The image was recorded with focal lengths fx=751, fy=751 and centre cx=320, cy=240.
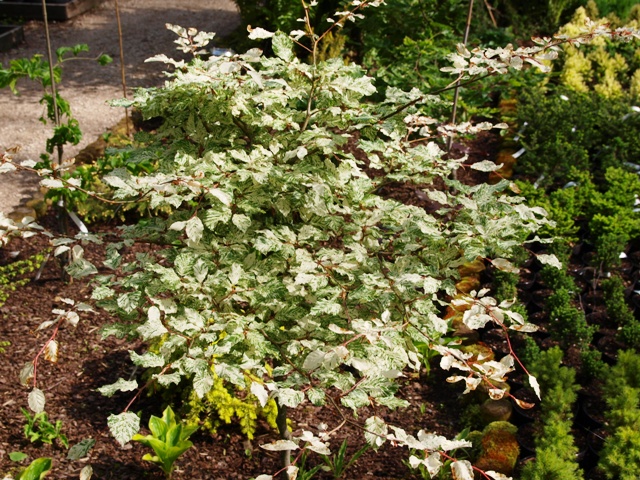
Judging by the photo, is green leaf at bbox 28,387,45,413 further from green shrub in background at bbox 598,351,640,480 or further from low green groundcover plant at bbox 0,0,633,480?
green shrub in background at bbox 598,351,640,480

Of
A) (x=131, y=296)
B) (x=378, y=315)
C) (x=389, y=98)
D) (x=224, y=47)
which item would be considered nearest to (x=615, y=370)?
(x=378, y=315)

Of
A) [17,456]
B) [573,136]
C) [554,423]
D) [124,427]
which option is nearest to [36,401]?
[124,427]

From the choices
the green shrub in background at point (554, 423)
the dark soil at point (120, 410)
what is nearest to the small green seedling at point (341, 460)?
the dark soil at point (120, 410)

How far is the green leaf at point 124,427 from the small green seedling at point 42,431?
1319 millimetres

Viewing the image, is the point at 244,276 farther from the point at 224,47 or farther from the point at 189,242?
the point at 224,47

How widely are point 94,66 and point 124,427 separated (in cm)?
689

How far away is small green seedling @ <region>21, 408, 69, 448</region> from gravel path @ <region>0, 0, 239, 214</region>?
202 centimetres

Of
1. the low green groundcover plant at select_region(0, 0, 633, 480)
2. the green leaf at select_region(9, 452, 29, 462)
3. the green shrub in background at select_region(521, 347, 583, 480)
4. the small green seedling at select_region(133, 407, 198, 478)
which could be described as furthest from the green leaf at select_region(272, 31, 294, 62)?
the green leaf at select_region(9, 452, 29, 462)

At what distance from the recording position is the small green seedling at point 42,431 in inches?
140

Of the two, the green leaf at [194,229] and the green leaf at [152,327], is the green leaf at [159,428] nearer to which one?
the green leaf at [152,327]

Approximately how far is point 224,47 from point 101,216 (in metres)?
4.23

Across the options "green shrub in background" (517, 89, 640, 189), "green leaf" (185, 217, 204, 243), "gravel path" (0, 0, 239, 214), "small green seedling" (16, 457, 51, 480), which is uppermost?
"green leaf" (185, 217, 204, 243)

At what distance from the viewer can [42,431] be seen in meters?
3.57

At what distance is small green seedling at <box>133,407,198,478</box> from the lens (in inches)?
127
